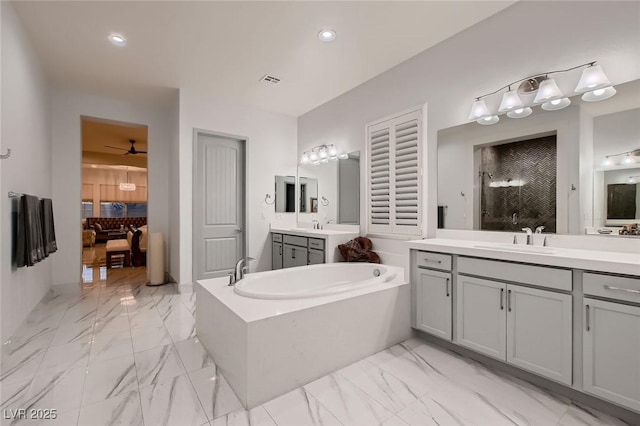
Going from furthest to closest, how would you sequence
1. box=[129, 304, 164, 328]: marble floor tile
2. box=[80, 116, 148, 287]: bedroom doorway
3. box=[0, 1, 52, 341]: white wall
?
box=[80, 116, 148, 287]: bedroom doorway < box=[129, 304, 164, 328]: marble floor tile < box=[0, 1, 52, 341]: white wall

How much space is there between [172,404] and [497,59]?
11.4 ft

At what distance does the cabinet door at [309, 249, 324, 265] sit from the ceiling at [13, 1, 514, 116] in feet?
7.16

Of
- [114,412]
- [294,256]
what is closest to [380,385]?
[114,412]

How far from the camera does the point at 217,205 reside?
4.31 m

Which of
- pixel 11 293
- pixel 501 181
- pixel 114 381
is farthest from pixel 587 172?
pixel 11 293

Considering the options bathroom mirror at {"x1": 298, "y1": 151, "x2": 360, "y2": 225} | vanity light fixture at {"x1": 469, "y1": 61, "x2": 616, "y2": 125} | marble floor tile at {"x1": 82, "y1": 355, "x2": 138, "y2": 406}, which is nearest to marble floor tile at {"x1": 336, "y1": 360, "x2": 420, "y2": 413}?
marble floor tile at {"x1": 82, "y1": 355, "x2": 138, "y2": 406}

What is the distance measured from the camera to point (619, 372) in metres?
1.51

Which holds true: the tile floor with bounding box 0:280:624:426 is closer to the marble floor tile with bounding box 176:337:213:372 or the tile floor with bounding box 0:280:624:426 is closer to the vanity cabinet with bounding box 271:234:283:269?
the marble floor tile with bounding box 176:337:213:372

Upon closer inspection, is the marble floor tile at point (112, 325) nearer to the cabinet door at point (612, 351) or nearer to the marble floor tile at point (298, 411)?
the marble floor tile at point (298, 411)

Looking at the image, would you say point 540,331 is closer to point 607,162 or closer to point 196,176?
point 607,162

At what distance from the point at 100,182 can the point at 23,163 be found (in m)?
8.69

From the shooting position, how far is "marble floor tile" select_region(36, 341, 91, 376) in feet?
6.74

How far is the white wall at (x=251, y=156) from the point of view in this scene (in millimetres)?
3939

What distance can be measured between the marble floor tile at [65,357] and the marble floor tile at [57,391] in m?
0.08
